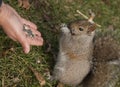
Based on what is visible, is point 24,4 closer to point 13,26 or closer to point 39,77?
point 39,77

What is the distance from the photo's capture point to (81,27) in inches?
129

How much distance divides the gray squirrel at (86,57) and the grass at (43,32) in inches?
8.8

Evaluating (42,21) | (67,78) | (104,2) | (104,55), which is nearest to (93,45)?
(104,55)

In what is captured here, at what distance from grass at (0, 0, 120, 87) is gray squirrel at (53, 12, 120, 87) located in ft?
0.74

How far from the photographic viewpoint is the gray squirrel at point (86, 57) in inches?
130

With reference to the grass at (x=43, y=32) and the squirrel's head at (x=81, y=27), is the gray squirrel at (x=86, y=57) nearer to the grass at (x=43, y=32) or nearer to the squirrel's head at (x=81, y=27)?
the squirrel's head at (x=81, y=27)

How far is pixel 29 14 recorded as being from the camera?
13.1ft

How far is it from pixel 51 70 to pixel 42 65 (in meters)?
0.09

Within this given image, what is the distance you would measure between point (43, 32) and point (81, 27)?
663mm

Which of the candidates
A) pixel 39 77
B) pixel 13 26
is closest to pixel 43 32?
pixel 39 77

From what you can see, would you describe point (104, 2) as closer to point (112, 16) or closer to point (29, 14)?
point (112, 16)

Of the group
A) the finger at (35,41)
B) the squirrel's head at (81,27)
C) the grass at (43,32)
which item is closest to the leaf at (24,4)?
the grass at (43,32)

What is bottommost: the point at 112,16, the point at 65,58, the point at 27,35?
the point at 112,16

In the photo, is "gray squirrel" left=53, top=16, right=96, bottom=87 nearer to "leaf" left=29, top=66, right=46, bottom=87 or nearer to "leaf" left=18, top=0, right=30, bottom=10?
"leaf" left=29, top=66, right=46, bottom=87
